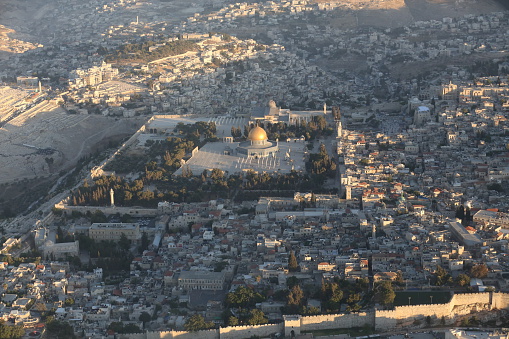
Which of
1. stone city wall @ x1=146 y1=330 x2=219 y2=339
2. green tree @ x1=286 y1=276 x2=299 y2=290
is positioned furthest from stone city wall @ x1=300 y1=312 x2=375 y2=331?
stone city wall @ x1=146 y1=330 x2=219 y2=339

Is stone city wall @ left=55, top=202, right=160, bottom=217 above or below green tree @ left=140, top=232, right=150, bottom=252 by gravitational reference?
above

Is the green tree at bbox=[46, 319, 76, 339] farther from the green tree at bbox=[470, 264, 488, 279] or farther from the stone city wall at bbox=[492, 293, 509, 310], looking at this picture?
the stone city wall at bbox=[492, 293, 509, 310]

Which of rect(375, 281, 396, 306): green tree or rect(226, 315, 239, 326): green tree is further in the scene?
rect(375, 281, 396, 306): green tree

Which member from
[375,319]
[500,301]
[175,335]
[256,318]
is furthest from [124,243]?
[500,301]

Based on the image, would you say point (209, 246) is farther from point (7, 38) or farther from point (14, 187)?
point (7, 38)

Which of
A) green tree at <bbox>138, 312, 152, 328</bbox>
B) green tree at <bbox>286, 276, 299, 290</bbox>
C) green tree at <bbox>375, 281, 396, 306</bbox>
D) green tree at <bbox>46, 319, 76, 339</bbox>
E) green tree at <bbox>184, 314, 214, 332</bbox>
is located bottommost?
green tree at <bbox>46, 319, 76, 339</bbox>

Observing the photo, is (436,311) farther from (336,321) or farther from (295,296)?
(295,296)

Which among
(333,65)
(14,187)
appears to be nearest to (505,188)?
(14,187)

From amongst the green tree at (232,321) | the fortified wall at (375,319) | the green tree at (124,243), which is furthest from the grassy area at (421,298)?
the green tree at (124,243)

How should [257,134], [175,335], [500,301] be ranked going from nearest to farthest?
[175,335]
[500,301]
[257,134]
